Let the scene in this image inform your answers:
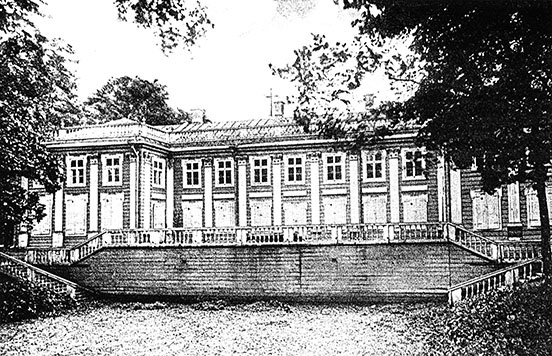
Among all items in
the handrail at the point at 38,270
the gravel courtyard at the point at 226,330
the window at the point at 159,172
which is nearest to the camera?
the gravel courtyard at the point at 226,330

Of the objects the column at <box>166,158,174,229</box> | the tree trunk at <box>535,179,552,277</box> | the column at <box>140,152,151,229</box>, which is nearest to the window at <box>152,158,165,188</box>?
the column at <box>166,158,174,229</box>

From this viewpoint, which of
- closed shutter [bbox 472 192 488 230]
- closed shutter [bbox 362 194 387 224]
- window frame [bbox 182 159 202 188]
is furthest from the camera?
window frame [bbox 182 159 202 188]

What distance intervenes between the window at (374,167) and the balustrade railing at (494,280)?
10.4 metres

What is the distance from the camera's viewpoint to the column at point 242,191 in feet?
101

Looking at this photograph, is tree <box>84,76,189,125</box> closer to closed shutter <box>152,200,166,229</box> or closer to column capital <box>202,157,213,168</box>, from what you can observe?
column capital <box>202,157,213,168</box>

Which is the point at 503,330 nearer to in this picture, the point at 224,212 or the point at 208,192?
the point at 224,212

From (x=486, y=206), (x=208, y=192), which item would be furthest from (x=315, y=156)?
(x=486, y=206)

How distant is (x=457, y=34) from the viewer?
393 inches

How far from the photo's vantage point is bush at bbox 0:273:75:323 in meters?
20.2

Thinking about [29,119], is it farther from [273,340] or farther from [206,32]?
[206,32]

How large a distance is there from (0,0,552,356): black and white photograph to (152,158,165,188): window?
8.0 inches

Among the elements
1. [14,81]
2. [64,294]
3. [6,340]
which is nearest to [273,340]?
[6,340]

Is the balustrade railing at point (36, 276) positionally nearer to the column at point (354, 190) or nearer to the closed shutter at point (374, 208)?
the column at point (354, 190)

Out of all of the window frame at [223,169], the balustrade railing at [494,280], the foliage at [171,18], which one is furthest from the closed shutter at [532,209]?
the foliage at [171,18]
